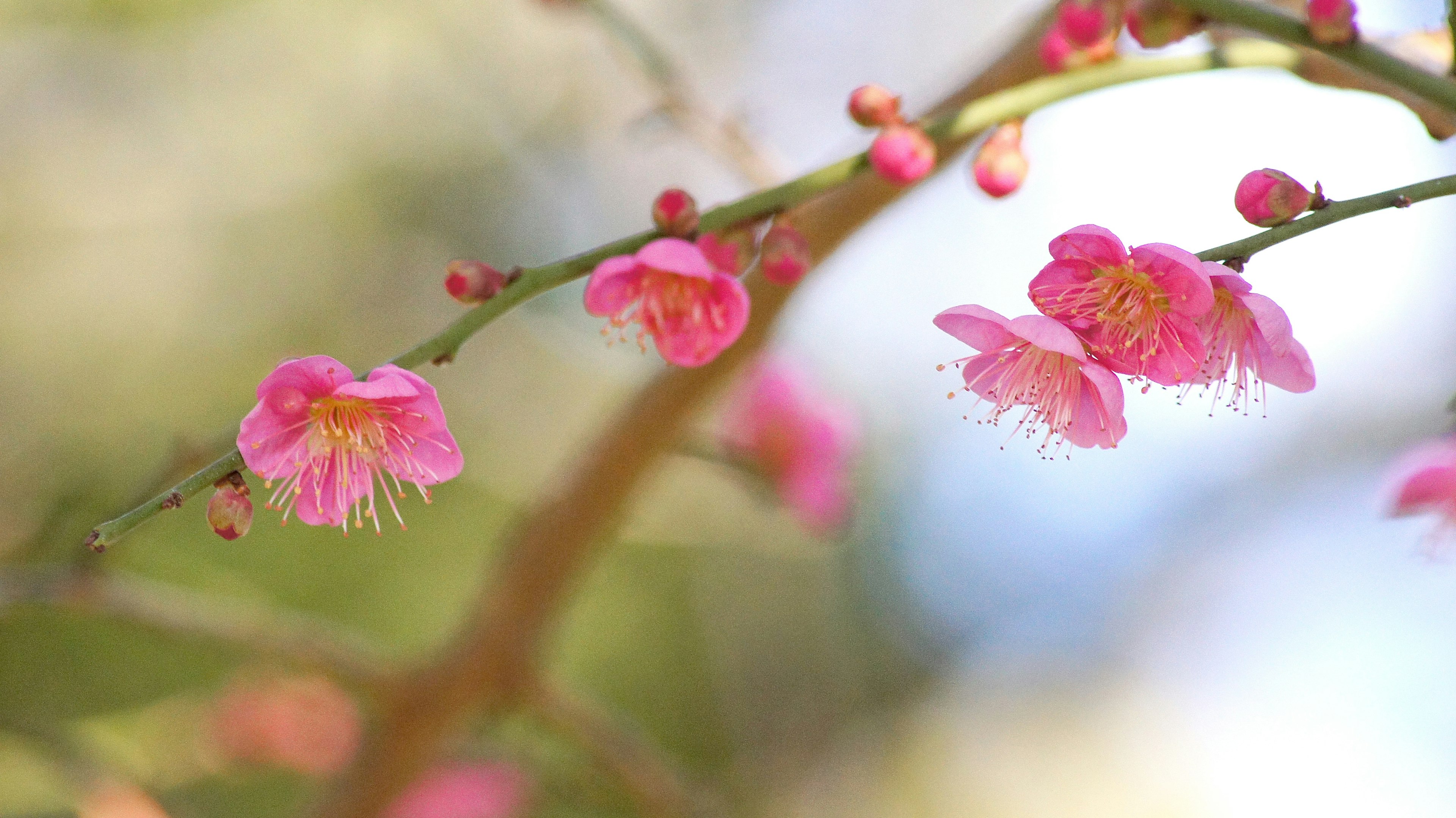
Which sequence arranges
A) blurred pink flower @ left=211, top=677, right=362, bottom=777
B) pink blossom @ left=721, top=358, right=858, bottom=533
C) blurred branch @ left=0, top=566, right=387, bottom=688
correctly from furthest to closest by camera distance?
1. blurred pink flower @ left=211, top=677, right=362, bottom=777
2. pink blossom @ left=721, top=358, right=858, bottom=533
3. blurred branch @ left=0, top=566, right=387, bottom=688

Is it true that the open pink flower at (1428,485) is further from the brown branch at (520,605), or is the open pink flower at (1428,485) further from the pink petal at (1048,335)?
the brown branch at (520,605)

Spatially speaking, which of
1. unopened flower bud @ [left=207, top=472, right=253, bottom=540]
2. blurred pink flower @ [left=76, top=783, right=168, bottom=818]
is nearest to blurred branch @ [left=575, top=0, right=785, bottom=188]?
unopened flower bud @ [left=207, top=472, right=253, bottom=540]

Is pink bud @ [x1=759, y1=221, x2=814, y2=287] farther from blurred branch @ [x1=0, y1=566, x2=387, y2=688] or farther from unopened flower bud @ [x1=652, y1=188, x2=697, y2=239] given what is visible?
blurred branch @ [x1=0, y1=566, x2=387, y2=688]

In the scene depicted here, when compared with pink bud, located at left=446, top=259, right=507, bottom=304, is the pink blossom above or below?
above

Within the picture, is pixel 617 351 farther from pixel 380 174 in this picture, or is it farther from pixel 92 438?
pixel 92 438

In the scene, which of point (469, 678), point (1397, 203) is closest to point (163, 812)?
point (469, 678)

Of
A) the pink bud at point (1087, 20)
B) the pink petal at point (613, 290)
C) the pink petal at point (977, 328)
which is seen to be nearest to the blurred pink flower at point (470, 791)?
the pink petal at point (613, 290)

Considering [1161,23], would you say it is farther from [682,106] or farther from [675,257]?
[682,106]
